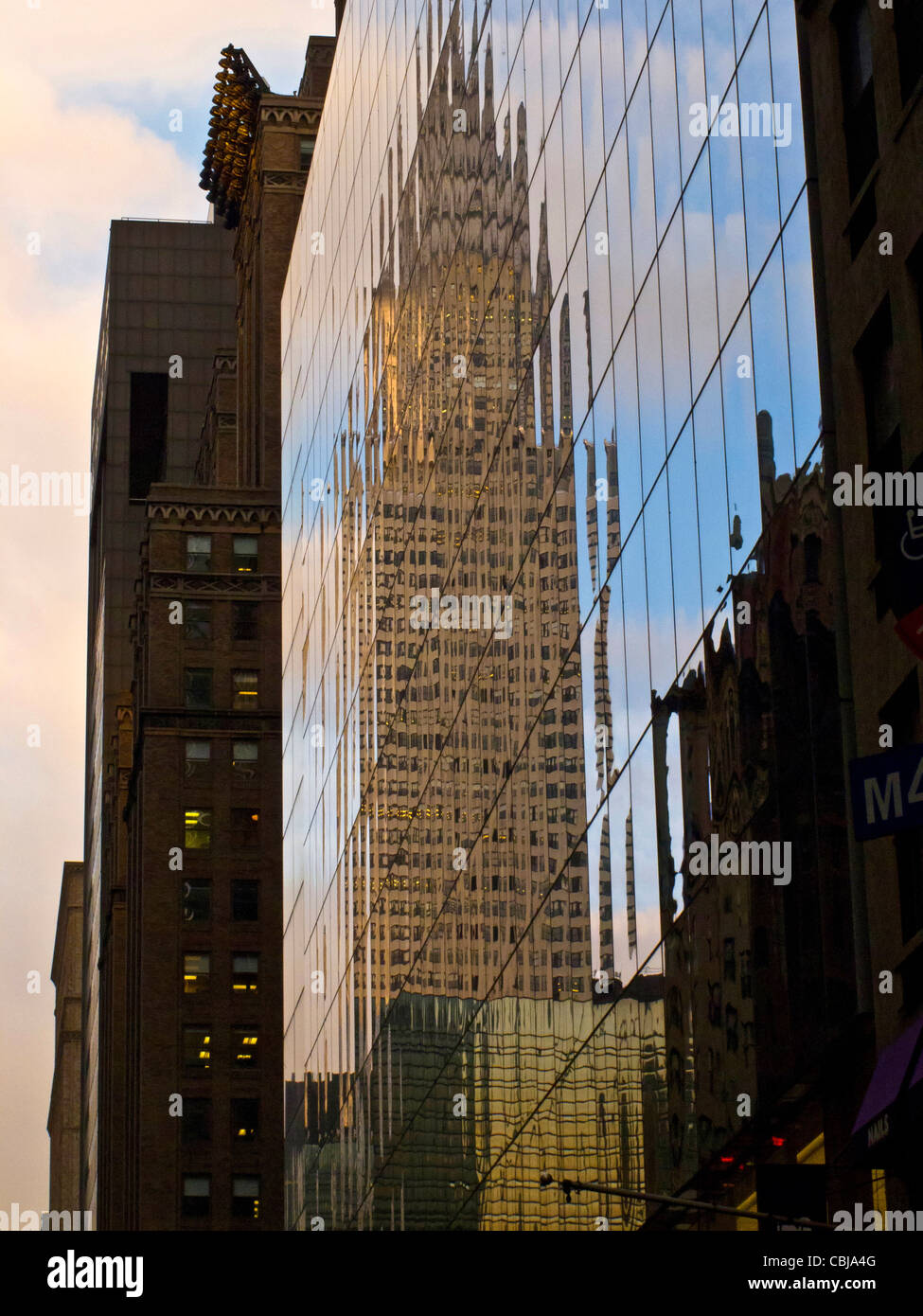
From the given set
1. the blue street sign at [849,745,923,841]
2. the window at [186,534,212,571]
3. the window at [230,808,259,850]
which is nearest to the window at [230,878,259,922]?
the window at [230,808,259,850]

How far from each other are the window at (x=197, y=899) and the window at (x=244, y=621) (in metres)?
12.3

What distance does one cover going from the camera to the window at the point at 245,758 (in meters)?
114

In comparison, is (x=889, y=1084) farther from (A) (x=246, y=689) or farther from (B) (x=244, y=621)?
(B) (x=244, y=621)

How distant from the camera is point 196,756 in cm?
11600

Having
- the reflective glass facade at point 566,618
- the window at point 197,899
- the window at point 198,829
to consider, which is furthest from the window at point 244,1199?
the reflective glass facade at point 566,618

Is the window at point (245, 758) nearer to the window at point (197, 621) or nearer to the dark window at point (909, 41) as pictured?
the window at point (197, 621)

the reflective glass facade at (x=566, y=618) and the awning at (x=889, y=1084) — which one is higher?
the reflective glass facade at (x=566, y=618)

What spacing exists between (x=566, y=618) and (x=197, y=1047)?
75875mm

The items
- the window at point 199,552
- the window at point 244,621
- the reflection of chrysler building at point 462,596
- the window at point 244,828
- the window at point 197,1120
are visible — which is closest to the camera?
the reflection of chrysler building at point 462,596

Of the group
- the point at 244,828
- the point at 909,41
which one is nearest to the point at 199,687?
the point at 244,828
